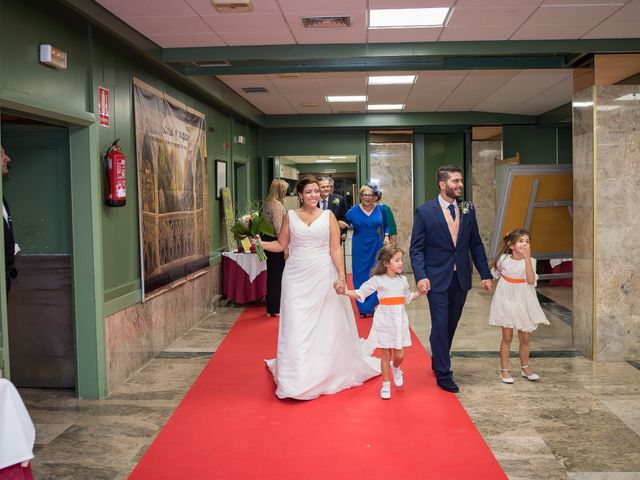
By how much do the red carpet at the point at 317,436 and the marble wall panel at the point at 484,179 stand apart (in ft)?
26.2

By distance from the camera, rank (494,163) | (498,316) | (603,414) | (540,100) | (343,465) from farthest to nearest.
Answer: (494,163), (540,100), (498,316), (603,414), (343,465)

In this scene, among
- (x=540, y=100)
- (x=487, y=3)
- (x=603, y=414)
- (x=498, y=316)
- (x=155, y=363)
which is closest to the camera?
(x=603, y=414)

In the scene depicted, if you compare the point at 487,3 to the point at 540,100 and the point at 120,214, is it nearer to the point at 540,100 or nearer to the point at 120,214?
the point at 120,214

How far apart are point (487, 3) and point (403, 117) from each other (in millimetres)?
7444

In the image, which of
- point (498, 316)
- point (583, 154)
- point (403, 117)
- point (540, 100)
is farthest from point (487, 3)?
point (403, 117)

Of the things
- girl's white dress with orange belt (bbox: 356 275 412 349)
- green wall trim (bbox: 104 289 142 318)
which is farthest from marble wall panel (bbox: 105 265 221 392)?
girl's white dress with orange belt (bbox: 356 275 412 349)

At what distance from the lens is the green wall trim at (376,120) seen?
12211 mm

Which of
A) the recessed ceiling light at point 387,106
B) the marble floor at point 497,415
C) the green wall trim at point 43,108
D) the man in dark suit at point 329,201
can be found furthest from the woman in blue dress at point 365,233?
the recessed ceiling light at point 387,106

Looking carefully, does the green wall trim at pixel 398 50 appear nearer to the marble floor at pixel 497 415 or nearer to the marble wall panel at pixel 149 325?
the marble wall panel at pixel 149 325

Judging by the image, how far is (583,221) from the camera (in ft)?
20.2

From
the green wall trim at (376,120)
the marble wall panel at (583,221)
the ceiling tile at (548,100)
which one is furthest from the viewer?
the green wall trim at (376,120)

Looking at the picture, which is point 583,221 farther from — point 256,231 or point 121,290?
point 121,290

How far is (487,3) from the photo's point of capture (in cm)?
488

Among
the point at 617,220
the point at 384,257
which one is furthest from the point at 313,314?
the point at 617,220
